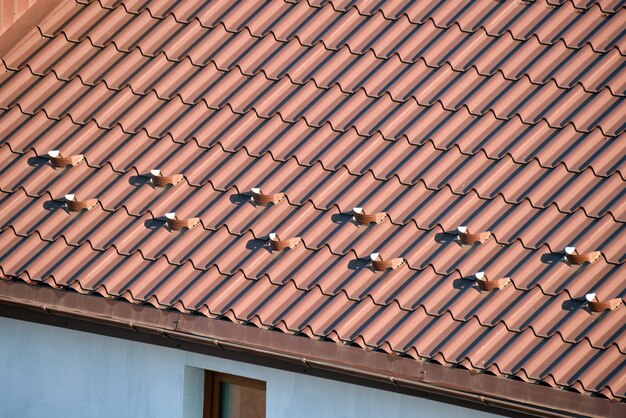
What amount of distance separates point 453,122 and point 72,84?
347 centimetres

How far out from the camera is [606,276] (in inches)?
321

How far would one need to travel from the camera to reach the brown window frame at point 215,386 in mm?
9188

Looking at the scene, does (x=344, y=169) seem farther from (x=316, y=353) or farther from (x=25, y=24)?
(x=25, y=24)

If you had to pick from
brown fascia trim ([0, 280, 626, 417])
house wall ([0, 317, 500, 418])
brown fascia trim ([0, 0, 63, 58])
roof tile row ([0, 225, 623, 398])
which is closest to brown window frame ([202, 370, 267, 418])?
house wall ([0, 317, 500, 418])

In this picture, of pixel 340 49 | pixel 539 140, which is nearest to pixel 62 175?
pixel 340 49

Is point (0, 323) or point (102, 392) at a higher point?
point (0, 323)

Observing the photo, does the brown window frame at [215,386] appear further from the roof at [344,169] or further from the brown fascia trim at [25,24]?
the brown fascia trim at [25,24]

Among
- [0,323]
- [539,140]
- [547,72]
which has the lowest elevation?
[0,323]

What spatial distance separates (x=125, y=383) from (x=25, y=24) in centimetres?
366

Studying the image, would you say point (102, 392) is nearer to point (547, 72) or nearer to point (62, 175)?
point (62, 175)

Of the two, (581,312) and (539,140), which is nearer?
(581,312)

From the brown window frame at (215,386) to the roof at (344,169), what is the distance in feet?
2.92

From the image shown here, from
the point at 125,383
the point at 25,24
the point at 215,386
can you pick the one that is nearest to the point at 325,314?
the point at 215,386

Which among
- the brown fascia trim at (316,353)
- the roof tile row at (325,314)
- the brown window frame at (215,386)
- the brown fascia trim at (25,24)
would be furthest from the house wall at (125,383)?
the brown fascia trim at (25,24)
